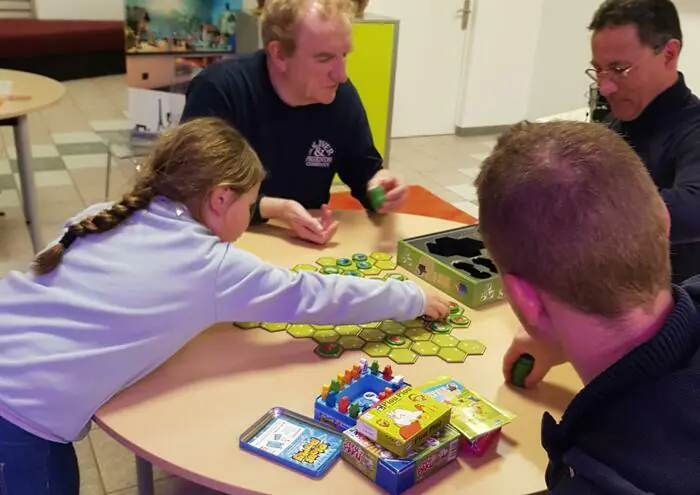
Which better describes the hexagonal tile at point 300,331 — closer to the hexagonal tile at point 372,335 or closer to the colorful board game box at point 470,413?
the hexagonal tile at point 372,335

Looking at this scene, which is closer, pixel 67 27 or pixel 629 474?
pixel 629 474

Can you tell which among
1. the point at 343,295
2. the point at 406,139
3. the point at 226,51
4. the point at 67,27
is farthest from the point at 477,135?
the point at 343,295

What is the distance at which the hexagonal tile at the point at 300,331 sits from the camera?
1286mm

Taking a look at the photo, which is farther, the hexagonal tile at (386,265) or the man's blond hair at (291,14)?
the man's blond hair at (291,14)

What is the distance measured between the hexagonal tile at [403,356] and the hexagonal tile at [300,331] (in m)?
0.15

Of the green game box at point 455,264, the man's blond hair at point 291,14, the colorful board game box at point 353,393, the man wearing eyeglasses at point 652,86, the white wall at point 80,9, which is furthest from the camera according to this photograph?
the white wall at point 80,9

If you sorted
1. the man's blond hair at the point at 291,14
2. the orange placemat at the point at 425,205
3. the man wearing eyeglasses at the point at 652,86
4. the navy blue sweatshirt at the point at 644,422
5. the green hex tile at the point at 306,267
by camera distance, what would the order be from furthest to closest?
the orange placemat at the point at 425,205
the man's blond hair at the point at 291,14
the man wearing eyeglasses at the point at 652,86
the green hex tile at the point at 306,267
the navy blue sweatshirt at the point at 644,422

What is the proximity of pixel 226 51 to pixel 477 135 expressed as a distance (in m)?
2.24

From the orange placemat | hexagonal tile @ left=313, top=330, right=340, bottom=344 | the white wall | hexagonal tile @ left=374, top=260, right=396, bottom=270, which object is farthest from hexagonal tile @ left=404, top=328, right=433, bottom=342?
the white wall

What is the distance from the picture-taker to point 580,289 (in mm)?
768

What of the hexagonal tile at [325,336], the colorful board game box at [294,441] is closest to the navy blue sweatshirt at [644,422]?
the colorful board game box at [294,441]

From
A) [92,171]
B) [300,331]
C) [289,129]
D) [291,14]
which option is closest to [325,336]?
[300,331]

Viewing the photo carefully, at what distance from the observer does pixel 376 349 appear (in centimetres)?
126

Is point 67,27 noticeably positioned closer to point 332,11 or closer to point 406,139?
point 406,139
